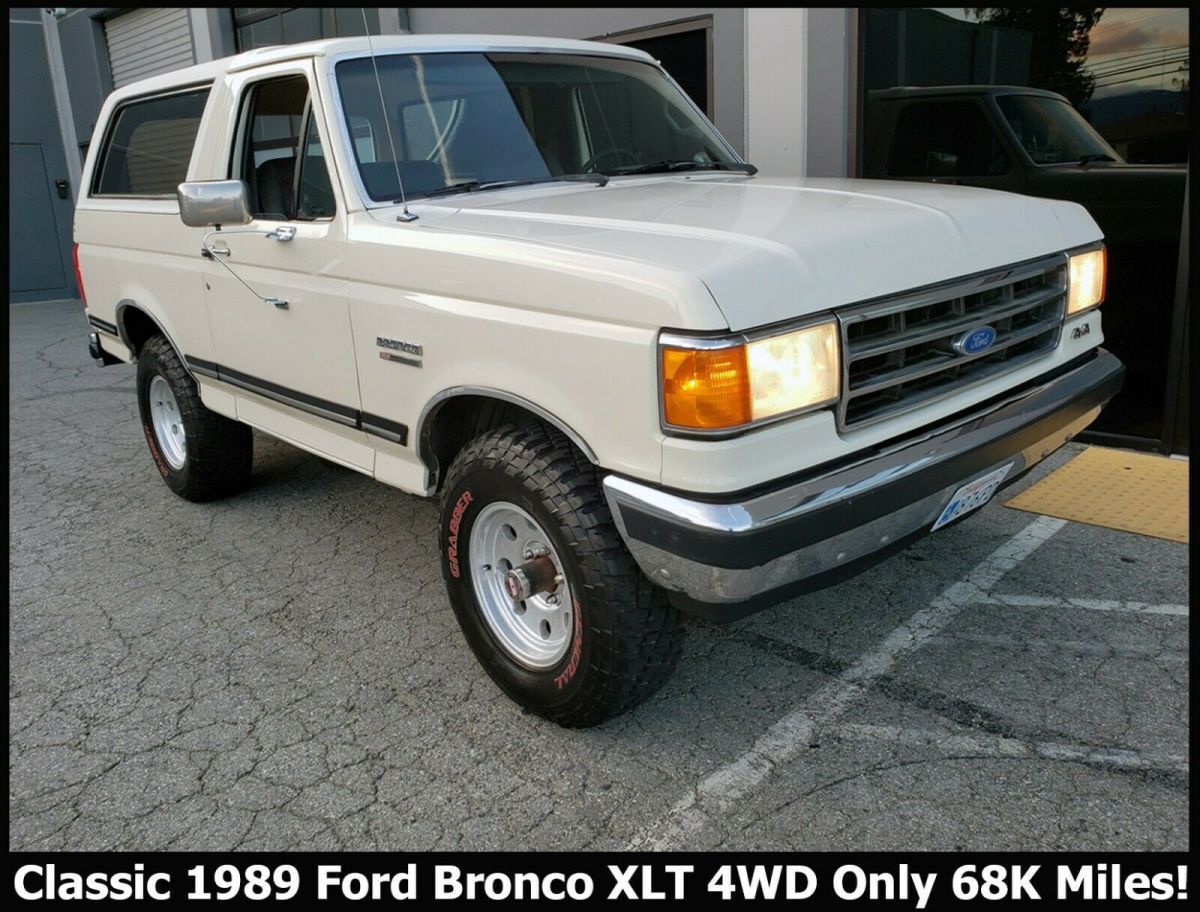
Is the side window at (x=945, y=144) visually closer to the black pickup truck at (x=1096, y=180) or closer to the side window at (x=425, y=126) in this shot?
the black pickup truck at (x=1096, y=180)

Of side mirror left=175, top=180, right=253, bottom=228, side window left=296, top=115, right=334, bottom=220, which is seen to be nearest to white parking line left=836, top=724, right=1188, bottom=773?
side window left=296, top=115, right=334, bottom=220

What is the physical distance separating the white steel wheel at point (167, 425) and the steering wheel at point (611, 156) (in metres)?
2.65

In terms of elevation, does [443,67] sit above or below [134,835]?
above

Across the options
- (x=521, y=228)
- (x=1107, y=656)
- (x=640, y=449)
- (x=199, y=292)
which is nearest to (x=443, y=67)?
(x=521, y=228)

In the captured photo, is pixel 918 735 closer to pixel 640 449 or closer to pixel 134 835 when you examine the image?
pixel 640 449

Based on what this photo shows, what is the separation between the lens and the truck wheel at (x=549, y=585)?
2.58 m

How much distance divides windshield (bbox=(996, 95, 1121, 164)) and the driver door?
3.75 metres

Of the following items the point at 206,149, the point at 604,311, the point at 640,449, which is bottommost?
the point at 640,449

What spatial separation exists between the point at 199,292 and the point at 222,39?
840cm

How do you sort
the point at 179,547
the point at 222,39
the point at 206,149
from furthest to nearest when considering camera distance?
the point at 222,39 < the point at 179,547 < the point at 206,149

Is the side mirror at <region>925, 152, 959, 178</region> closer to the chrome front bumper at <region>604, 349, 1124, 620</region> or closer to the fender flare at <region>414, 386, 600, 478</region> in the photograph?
the chrome front bumper at <region>604, 349, 1124, 620</region>

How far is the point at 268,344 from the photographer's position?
384cm

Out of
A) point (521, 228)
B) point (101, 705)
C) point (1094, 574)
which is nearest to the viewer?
point (521, 228)

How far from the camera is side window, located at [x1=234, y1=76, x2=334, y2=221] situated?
11.6 feet
